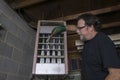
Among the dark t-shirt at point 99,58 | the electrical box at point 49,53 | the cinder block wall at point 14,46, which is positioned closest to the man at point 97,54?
the dark t-shirt at point 99,58

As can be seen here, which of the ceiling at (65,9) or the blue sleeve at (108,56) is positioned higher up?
the ceiling at (65,9)

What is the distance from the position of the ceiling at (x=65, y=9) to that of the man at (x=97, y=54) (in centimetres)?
57

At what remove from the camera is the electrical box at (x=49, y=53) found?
1774mm

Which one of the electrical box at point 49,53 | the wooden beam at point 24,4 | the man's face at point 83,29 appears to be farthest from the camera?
the wooden beam at point 24,4

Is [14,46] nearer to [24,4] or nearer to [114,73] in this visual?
[24,4]

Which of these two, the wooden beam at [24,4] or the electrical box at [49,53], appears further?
the wooden beam at [24,4]

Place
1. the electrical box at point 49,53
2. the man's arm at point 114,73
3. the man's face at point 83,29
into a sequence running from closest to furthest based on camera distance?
the man's arm at point 114,73 < the man's face at point 83,29 < the electrical box at point 49,53

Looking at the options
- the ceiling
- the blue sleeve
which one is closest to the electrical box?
the ceiling

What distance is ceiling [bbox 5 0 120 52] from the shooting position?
80.8 inches

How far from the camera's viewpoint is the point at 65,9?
7.27 feet

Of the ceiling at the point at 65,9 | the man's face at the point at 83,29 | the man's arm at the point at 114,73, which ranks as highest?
the ceiling at the point at 65,9

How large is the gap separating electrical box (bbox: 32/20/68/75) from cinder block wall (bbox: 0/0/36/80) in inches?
11.8

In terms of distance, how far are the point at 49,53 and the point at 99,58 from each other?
76 cm

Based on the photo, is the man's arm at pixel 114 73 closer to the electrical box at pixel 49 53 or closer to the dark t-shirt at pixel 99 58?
the dark t-shirt at pixel 99 58
